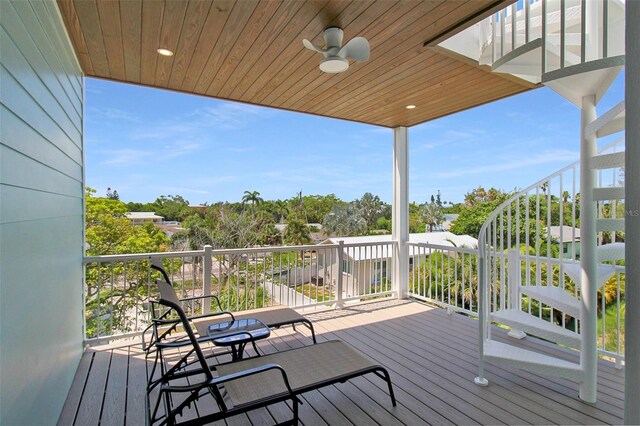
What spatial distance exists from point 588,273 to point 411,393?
162 centimetres

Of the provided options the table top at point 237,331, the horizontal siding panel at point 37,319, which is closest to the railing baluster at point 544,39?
the table top at point 237,331

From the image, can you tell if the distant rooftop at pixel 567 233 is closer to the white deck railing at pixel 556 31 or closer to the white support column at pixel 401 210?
the white deck railing at pixel 556 31

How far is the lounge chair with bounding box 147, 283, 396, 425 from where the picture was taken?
1.78 meters

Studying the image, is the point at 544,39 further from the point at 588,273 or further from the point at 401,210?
the point at 401,210

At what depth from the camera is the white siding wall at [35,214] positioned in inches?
55.1

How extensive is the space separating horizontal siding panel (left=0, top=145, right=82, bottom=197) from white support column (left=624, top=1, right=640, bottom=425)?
294 centimetres

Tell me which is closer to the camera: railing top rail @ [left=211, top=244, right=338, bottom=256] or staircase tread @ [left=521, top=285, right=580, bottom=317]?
staircase tread @ [left=521, top=285, right=580, bottom=317]

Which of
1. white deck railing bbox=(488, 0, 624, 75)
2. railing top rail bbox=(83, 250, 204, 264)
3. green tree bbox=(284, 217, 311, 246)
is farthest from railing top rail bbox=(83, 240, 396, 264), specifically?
green tree bbox=(284, 217, 311, 246)

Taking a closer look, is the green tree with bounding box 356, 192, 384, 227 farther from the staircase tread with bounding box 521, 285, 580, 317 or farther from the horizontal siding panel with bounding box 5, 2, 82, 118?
the horizontal siding panel with bounding box 5, 2, 82, 118

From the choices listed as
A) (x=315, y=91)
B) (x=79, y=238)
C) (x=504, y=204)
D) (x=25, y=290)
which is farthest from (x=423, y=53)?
(x=79, y=238)

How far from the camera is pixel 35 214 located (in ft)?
5.90

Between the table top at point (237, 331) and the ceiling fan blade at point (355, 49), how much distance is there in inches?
91.1

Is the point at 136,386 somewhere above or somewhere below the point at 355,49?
below

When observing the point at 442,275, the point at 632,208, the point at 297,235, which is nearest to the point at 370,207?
the point at 297,235
